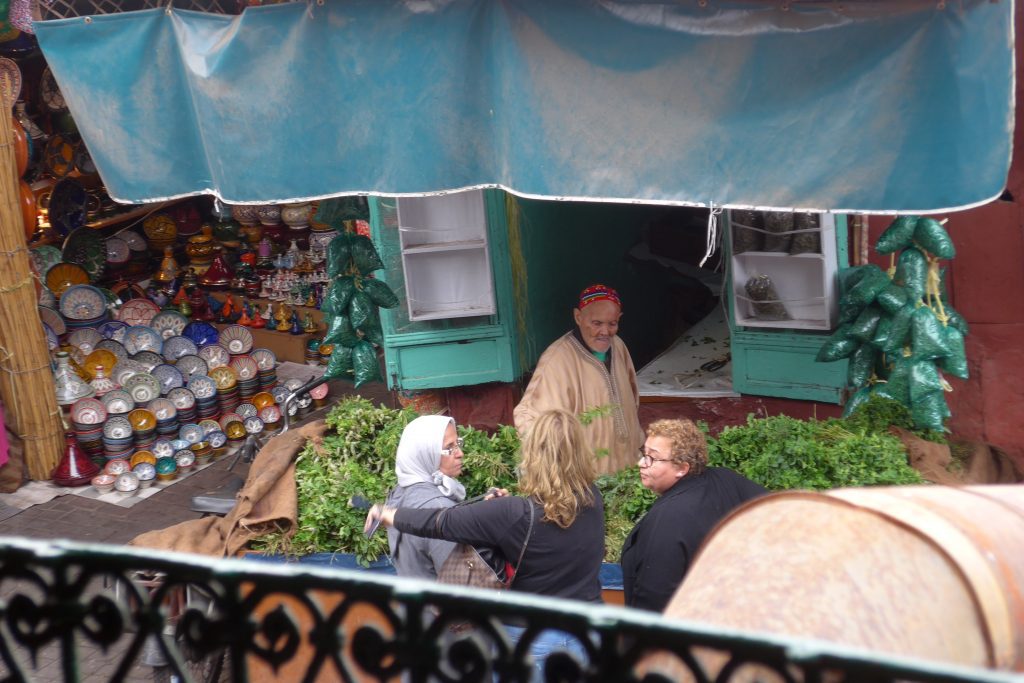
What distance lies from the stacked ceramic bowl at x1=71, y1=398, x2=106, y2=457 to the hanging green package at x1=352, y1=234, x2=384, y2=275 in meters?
3.50

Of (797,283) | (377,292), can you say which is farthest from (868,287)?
(377,292)

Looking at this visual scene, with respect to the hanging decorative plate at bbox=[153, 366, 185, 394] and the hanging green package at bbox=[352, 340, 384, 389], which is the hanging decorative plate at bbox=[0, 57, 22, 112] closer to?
the hanging decorative plate at bbox=[153, 366, 185, 394]

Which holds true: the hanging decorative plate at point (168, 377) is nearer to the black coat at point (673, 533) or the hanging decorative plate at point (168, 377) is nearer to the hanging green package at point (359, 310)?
the hanging green package at point (359, 310)

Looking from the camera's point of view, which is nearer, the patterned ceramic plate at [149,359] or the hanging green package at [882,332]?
the hanging green package at [882,332]

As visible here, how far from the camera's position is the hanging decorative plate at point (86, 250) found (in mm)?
9281

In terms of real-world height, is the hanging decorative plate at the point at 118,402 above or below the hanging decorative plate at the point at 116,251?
below

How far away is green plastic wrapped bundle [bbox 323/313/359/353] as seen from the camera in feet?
17.5

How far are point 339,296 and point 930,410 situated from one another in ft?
9.24

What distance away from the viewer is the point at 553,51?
377cm

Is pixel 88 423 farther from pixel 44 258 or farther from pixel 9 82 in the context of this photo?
pixel 9 82

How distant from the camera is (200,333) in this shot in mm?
9039

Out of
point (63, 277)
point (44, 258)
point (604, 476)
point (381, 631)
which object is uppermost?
point (44, 258)

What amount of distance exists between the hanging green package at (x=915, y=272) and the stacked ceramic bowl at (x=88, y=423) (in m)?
5.94

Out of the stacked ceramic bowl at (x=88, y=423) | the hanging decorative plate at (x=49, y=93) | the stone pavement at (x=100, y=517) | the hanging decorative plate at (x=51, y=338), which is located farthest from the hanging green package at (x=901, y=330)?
the hanging decorative plate at (x=49, y=93)
